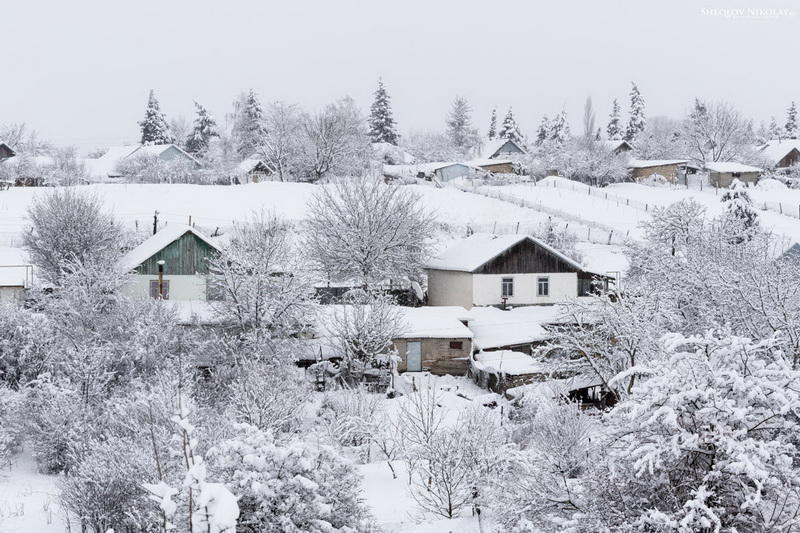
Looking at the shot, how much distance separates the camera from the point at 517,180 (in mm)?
69938

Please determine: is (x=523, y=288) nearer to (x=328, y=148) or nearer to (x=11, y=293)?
(x=11, y=293)

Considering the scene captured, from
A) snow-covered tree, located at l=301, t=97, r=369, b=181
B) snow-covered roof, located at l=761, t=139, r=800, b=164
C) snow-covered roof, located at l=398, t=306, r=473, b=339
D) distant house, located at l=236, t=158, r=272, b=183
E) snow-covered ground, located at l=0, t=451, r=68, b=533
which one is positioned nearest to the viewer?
snow-covered ground, located at l=0, t=451, r=68, b=533

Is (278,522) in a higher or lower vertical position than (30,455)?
higher

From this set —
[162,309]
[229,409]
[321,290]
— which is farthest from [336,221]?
[229,409]

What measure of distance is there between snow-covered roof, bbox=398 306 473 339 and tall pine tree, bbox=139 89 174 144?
5589cm

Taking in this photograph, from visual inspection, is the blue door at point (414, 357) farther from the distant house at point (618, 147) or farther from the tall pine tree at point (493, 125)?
the tall pine tree at point (493, 125)

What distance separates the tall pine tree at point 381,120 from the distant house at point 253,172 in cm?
1874

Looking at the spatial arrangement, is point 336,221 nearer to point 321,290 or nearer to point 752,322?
point 321,290

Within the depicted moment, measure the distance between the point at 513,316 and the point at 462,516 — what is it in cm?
2076

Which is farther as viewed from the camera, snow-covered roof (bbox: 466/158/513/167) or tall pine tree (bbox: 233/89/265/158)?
tall pine tree (bbox: 233/89/265/158)

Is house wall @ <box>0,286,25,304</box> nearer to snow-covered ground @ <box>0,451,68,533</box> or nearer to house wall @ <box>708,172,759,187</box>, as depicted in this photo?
snow-covered ground @ <box>0,451,68,533</box>

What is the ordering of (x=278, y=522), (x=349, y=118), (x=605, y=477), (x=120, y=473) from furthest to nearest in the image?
(x=349, y=118), (x=120, y=473), (x=278, y=522), (x=605, y=477)

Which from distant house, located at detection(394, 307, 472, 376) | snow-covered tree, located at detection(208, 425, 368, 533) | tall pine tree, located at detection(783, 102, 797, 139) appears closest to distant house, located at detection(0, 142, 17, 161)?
distant house, located at detection(394, 307, 472, 376)

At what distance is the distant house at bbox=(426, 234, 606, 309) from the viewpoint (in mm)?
37906
